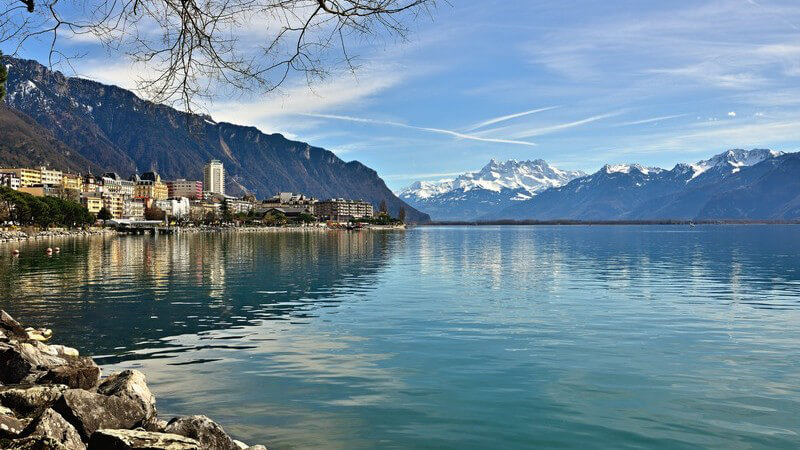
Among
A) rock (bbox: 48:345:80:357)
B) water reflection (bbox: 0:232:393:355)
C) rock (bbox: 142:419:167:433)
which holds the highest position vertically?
rock (bbox: 142:419:167:433)

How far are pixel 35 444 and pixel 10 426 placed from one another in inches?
59.1

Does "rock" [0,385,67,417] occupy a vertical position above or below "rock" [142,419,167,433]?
above

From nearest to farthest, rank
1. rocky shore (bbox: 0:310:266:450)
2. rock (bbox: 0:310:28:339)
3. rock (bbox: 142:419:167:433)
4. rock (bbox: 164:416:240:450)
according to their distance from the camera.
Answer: rocky shore (bbox: 0:310:266:450) → rock (bbox: 164:416:240:450) → rock (bbox: 142:419:167:433) → rock (bbox: 0:310:28:339)

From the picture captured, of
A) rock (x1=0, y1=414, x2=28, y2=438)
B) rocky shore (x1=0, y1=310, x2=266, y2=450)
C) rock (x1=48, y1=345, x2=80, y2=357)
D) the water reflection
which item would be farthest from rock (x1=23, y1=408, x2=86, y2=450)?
the water reflection

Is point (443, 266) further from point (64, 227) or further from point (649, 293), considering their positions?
point (64, 227)

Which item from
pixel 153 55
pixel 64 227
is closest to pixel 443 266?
pixel 153 55

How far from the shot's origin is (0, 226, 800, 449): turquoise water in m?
15.1

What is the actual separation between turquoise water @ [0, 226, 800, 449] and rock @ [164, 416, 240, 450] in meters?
2.56

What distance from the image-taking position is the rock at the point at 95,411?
12227 mm

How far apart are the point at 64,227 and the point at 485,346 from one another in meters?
193

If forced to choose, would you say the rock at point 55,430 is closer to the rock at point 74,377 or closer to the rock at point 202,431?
the rock at point 202,431

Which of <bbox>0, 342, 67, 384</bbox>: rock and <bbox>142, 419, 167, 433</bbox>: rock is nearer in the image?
<bbox>142, 419, 167, 433</bbox>: rock

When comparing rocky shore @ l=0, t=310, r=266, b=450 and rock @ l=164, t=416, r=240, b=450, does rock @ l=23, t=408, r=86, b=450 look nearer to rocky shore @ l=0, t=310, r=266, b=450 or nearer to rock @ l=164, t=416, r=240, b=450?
rocky shore @ l=0, t=310, r=266, b=450

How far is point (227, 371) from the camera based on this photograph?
20.4 meters
